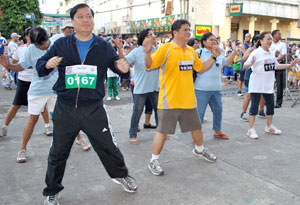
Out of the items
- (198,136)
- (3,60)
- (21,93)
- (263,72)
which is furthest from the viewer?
(263,72)

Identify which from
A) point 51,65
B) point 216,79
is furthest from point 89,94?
point 216,79

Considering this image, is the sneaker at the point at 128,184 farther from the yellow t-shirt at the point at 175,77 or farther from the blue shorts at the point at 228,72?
the blue shorts at the point at 228,72

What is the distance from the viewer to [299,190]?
132 inches

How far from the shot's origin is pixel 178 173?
388 cm

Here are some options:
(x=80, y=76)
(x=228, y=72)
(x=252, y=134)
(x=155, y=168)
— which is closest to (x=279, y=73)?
(x=252, y=134)

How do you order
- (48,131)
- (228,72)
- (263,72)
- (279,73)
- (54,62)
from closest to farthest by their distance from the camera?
(54,62) → (263,72) → (48,131) → (279,73) → (228,72)

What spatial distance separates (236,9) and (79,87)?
980 inches

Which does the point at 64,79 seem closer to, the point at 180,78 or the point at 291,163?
the point at 180,78

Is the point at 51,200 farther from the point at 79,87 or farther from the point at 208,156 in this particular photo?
the point at 208,156

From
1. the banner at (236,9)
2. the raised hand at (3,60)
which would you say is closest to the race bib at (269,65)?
the raised hand at (3,60)

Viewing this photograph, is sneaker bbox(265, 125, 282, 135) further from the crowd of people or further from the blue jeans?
the blue jeans

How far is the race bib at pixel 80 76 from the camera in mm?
2916

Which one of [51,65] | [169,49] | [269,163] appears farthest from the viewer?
[269,163]

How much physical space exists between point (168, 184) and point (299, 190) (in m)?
1.47
